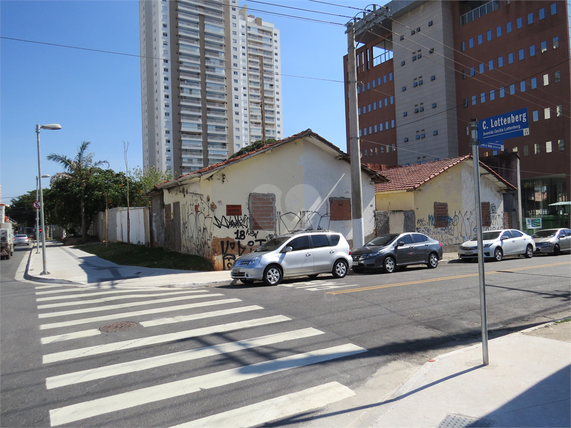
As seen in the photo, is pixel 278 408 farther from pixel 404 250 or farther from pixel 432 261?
pixel 432 261

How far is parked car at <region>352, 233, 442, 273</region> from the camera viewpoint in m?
15.3

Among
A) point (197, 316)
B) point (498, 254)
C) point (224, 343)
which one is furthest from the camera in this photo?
point (498, 254)

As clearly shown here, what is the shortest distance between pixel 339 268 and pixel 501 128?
9.10 m

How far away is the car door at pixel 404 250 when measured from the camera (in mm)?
15795

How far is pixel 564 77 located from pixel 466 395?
165 ft

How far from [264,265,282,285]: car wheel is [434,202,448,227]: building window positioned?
1537 cm

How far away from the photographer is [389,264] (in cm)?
1550

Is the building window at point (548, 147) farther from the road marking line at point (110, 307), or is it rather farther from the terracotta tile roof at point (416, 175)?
the road marking line at point (110, 307)

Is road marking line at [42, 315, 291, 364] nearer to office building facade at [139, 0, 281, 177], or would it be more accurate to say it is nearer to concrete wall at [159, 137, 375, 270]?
concrete wall at [159, 137, 375, 270]

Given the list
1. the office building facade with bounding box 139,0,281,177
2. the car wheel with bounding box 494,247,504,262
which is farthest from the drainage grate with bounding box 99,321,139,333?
the office building facade with bounding box 139,0,281,177

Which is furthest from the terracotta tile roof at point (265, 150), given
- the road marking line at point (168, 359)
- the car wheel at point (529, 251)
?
the road marking line at point (168, 359)

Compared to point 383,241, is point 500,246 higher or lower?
lower

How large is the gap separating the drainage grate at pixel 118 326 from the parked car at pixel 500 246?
16.4 metres

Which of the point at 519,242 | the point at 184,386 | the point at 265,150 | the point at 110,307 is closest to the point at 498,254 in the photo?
the point at 519,242
